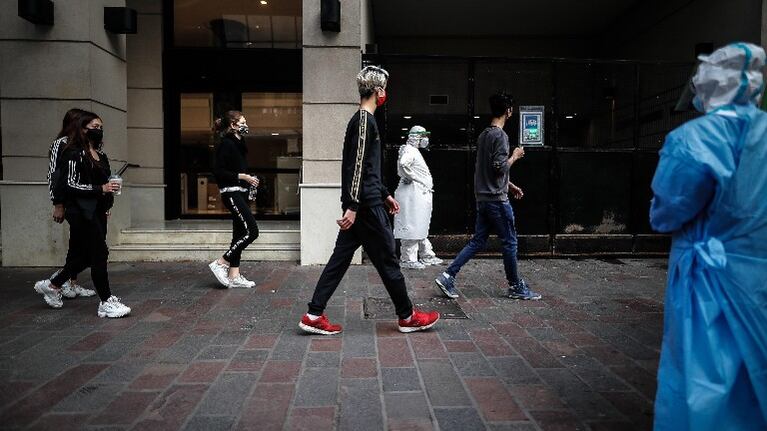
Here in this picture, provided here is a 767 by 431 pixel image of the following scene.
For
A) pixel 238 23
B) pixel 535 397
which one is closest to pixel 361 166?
pixel 535 397

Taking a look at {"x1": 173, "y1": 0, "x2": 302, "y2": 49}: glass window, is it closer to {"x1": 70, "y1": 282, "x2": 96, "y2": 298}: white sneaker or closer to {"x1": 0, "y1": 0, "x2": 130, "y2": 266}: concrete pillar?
{"x1": 0, "y1": 0, "x2": 130, "y2": 266}: concrete pillar

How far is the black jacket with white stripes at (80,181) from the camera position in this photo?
4898 mm

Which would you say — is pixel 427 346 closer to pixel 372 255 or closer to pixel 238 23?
pixel 372 255

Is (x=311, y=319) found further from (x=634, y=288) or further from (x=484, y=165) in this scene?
(x=634, y=288)

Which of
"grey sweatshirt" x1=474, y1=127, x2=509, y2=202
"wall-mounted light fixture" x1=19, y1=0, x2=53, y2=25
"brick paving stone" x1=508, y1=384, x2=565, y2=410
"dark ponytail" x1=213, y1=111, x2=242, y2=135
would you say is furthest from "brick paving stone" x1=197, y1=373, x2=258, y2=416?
"wall-mounted light fixture" x1=19, y1=0, x2=53, y2=25

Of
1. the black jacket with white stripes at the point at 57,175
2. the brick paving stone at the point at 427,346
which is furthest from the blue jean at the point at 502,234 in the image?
the black jacket with white stripes at the point at 57,175

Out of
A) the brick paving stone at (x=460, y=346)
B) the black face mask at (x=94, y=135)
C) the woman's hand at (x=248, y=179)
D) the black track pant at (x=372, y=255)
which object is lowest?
the brick paving stone at (x=460, y=346)

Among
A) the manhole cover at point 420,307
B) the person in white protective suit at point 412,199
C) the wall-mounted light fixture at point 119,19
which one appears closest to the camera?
the manhole cover at point 420,307

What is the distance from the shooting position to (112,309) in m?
5.04

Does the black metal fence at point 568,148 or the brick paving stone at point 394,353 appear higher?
the black metal fence at point 568,148

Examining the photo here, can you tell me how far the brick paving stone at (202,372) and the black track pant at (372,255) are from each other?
96 centimetres

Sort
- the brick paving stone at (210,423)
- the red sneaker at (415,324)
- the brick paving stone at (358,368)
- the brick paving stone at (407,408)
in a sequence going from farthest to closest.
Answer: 1. the red sneaker at (415,324)
2. the brick paving stone at (358,368)
3. the brick paving stone at (407,408)
4. the brick paving stone at (210,423)

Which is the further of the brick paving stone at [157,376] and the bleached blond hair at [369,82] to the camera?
the bleached blond hair at [369,82]

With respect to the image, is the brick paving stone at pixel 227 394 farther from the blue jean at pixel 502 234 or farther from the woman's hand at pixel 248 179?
the woman's hand at pixel 248 179
